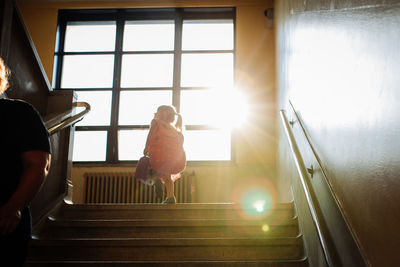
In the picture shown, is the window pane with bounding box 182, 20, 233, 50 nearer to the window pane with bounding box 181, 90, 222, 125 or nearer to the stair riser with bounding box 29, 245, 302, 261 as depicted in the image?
the window pane with bounding box 181, 90, 222, 125

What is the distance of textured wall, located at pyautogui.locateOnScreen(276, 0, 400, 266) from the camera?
179 centimetres

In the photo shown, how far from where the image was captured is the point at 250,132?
7832mm

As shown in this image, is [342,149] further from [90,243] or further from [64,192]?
[64,192]

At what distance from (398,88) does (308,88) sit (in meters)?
2.22

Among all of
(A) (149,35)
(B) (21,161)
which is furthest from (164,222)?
(A) (149,35)

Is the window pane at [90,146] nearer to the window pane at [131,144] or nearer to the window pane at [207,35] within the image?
the window pane at [131,144]

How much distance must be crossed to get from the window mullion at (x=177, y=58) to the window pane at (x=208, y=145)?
616 millimetres

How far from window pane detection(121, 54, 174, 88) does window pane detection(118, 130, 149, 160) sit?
0.90m

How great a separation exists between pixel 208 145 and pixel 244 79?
4.40ft

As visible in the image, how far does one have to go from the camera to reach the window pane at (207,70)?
8.23 meters

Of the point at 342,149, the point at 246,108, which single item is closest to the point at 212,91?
the point at 246,108

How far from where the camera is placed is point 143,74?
8312mm

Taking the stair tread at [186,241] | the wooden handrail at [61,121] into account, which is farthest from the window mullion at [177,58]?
the stair tread at [186,241]

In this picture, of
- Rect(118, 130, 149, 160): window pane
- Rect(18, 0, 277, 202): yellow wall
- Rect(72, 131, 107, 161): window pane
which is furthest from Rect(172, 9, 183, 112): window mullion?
Rect(72, 131, 107, 161): window pane
